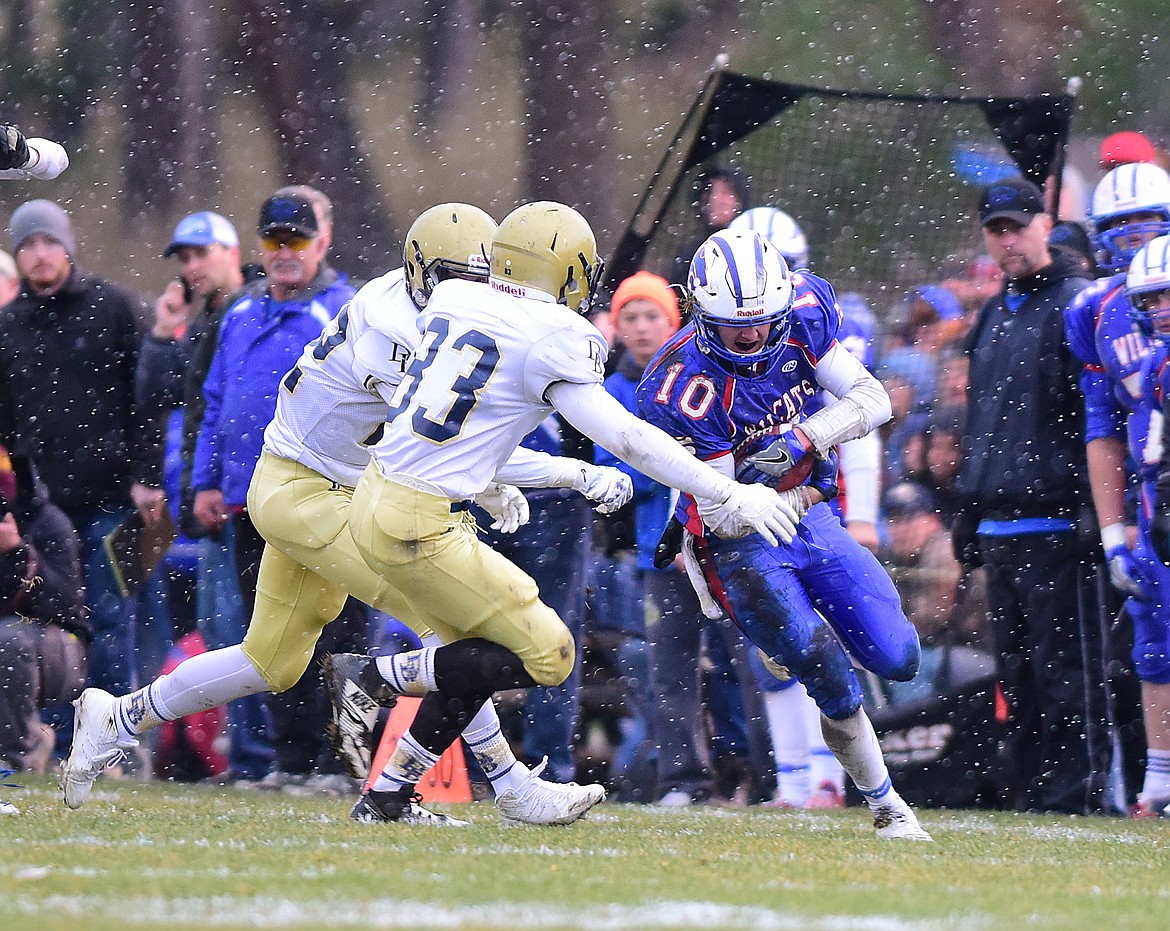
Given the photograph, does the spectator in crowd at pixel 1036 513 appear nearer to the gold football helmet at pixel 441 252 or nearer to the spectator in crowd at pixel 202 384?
the gold football helmet at pixel 441 252

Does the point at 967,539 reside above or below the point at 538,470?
below

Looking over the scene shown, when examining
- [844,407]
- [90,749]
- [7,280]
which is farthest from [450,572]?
[7,280]

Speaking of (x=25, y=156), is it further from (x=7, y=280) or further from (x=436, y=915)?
(x=7, y=280)

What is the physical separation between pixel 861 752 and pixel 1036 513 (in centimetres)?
154

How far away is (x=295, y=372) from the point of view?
16.3ft

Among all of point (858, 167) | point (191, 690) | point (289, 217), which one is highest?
point (858, 167)

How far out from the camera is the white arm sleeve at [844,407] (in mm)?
4730

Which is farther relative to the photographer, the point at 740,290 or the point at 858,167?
the point at 858,167

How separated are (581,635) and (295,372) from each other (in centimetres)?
183

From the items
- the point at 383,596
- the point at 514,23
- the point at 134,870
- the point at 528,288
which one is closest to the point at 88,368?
the point at 514,23

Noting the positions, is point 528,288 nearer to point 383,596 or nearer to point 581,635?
point 383,596

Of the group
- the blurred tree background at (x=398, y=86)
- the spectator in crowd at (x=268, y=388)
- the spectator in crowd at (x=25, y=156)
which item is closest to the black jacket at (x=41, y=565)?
the spectator in crowd at (x=268, y=388)

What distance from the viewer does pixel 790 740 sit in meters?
6.05

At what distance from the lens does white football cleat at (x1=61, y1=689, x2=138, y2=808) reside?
16.3 ft
